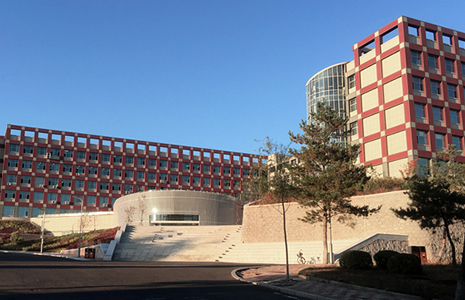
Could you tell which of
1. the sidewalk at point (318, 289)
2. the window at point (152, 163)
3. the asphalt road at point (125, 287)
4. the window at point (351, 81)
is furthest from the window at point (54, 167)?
the sidewalk at point (318, 289)

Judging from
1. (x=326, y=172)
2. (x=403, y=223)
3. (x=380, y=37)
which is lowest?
(x=403, y=223)

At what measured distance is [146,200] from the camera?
5906 cm

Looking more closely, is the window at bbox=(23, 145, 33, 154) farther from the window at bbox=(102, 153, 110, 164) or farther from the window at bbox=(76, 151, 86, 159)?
A: the window at bbox=(102, 153, 110, 164)

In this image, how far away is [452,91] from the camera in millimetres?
51969

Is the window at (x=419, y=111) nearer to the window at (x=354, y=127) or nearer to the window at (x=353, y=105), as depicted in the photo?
the window at (x=354, y=127)

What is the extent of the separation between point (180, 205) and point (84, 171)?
39.2 metres

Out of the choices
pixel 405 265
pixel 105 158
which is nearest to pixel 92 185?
pixel 105 158

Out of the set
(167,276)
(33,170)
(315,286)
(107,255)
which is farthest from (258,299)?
(33,170)

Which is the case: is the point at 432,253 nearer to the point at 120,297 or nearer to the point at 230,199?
the point at 120,297

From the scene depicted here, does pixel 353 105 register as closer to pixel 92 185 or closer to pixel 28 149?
pixel 92 185

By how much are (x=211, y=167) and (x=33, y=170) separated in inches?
1553

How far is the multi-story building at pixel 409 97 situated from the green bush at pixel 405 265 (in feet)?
102

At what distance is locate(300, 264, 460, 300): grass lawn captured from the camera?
13711 millimetres

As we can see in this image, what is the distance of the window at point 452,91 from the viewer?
5166 cm
